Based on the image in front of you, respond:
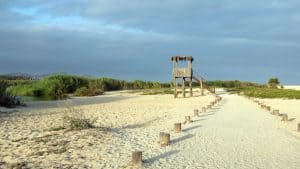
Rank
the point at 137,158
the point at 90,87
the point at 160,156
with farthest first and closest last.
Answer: the point at 90,87, the point at 160,156, the point at 137,158

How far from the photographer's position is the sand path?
37.6 ft

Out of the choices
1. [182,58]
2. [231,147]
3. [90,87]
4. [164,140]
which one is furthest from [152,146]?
[90,87]

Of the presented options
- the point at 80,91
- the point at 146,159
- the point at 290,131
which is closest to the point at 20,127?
the point at 146,159

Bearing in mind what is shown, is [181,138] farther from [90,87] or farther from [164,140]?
[90,87]

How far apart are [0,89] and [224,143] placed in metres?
20.0

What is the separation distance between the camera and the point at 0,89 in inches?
1194

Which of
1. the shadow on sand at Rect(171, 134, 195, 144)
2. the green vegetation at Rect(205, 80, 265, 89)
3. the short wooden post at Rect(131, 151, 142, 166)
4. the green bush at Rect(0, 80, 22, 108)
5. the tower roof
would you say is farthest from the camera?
the green vegetation at Rect(205, 80, 265, 89)

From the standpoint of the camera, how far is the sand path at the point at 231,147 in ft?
37.6

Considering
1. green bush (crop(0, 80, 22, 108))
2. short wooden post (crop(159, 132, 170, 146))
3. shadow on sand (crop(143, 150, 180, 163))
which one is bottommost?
shadow on sand (crop(143, 150, 180, 163))

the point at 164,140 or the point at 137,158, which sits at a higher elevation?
the point at 164,140

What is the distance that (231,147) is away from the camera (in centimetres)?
1369

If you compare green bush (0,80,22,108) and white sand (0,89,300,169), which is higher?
green bush (0,80,22,108)

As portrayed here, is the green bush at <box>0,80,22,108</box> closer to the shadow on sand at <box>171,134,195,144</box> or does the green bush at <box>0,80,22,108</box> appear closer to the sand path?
the sand path

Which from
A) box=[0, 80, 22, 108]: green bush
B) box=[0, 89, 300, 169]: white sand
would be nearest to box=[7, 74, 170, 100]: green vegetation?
box=[0, 80, 22, 108]: green bush
